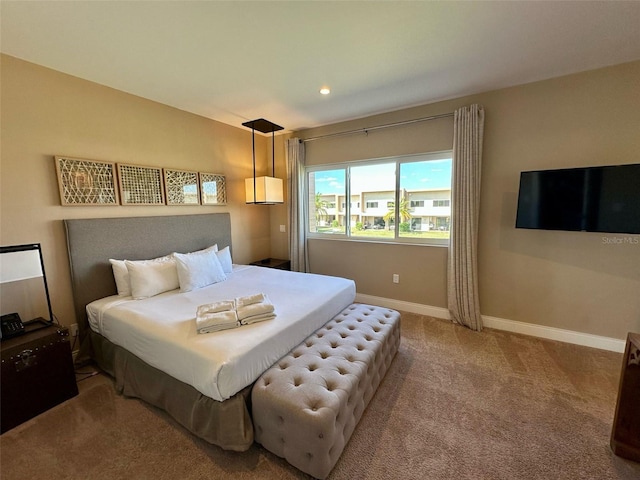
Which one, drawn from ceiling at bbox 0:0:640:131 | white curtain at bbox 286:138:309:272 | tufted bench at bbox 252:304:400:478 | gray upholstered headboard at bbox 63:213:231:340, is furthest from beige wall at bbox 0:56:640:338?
tufted bench at bbox 252:304:400:478

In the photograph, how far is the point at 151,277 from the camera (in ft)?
8.17

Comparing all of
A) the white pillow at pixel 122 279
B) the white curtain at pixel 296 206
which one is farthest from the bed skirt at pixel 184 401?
the white curtain at pixel 296 206

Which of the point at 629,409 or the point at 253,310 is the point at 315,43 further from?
the point at 629,409

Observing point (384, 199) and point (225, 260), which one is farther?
point (384, 199)

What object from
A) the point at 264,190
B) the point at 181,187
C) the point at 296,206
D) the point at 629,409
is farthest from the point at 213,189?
the point at 629,409

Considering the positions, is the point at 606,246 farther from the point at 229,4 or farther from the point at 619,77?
the point at 229,4

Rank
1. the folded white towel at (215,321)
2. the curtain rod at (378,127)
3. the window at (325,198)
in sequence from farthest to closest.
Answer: the window at (325,198)
the curtain rod at (378,127)
the folded white towel at (215,321)

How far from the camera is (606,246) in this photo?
249 centimetres

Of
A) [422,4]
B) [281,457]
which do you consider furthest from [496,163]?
[281,457]

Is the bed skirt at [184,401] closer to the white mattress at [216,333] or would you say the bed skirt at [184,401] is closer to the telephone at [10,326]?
the white mattress at [216,333]

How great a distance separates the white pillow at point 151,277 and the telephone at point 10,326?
0.70m

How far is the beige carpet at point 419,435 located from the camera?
146 cm

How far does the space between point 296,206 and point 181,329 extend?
2.69 m

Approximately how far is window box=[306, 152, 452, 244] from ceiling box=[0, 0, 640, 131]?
0.93 meters
